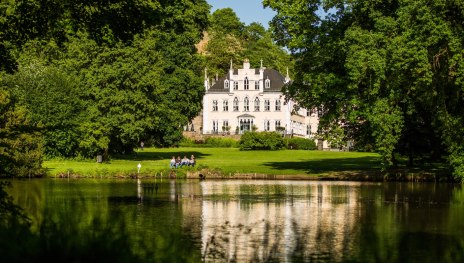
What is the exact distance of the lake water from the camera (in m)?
20.8

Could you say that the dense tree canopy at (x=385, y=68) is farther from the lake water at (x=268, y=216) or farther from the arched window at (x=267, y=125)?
the arched window at (x=267, y=125)

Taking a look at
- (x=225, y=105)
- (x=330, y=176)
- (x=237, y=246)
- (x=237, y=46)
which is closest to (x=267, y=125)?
(x=225, y=105)

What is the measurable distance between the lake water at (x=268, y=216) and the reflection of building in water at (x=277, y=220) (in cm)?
3

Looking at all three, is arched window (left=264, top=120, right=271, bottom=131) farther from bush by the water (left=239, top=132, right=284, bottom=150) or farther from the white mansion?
bush by the water (left=239, top=132, right=284, bottom=150)

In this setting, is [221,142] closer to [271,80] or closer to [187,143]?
[187,143]

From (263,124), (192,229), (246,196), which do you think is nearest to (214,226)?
(192,229)

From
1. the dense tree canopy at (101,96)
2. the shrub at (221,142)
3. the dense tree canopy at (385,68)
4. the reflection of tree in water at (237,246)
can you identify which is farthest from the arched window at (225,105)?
the reflection of tree in water at (237,246)

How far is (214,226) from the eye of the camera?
26938 mm

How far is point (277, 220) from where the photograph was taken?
2917 centimetres

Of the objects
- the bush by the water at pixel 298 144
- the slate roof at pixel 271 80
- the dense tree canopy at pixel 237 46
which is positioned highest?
the dense tree canopy at pixel 237 46

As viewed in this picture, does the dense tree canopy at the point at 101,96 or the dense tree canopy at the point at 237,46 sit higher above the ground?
the dense tree canopy at the point at 237,46

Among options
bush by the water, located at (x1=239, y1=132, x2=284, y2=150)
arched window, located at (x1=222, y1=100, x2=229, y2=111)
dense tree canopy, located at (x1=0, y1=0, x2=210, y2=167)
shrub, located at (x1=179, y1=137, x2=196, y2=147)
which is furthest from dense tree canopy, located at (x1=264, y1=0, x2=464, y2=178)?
arched window, located at (x1=222, y1=100, x2=229, y2=111)

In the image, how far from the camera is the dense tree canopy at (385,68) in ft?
155

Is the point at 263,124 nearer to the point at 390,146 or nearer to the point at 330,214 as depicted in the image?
the point at 390,146
